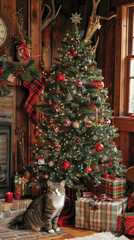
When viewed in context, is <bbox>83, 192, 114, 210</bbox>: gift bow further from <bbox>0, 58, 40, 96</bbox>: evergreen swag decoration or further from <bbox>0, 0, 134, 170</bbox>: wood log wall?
<bbox>0, 58, 40, 96</bbox>: evergreen swag decoration

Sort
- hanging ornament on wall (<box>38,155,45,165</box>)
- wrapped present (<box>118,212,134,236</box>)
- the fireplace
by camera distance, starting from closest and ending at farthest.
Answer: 1. wrapped present (<box>118,212,134,236</box>)
2. hanging ornament on wall (<box>38,155,45,165</box>)
3. the fireplace

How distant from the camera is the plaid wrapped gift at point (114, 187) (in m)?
4.36

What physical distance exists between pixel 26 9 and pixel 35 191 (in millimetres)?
2513

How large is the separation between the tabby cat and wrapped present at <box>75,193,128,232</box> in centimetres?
32

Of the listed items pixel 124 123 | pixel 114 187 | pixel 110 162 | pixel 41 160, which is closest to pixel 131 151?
pixel 124 123

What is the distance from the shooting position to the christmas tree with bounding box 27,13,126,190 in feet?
14.0

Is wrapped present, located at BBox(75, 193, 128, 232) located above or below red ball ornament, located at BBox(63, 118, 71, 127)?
below

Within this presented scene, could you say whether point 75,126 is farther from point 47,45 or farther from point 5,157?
point 47,45

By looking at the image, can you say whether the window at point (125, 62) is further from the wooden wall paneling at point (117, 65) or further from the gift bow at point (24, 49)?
the gift bow at point (24, 49)

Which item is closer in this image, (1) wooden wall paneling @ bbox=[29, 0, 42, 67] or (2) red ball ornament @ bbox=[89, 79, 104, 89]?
(2) red ball ornament @ bbox=[89, 79, 104, 89]

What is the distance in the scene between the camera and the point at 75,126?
4164 mm

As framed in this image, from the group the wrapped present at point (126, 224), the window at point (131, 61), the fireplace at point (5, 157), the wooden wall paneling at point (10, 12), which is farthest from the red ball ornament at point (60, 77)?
the wrapped present at point (126, 224)

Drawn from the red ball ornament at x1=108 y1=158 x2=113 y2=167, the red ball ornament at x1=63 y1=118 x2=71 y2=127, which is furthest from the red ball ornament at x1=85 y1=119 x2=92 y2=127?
the red ball ornament at x1=108 y1=158 x2=113 y2=167

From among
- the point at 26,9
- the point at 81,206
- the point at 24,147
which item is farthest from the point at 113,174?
the point at 26,9
